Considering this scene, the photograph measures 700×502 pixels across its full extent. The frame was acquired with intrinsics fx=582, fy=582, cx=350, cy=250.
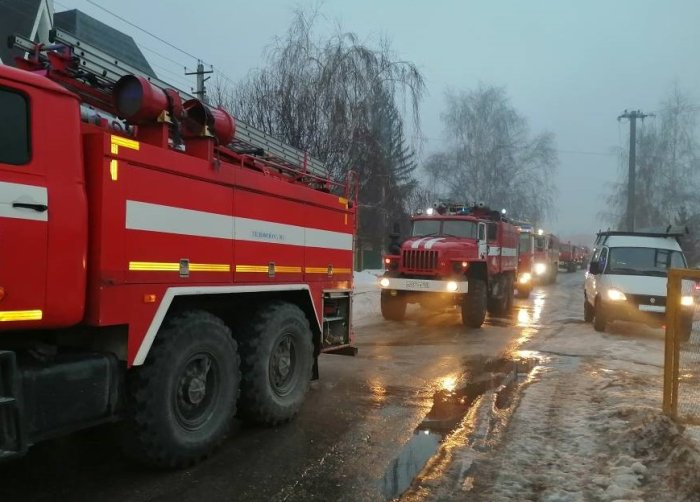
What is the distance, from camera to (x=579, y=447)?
4824mm

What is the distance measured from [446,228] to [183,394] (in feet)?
34.3

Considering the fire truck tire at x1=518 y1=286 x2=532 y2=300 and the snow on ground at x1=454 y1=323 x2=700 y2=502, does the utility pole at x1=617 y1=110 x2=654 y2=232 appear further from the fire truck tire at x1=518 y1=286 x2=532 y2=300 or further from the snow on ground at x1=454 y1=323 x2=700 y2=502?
the snow on ground at x1=454 y1=323 x2=700 y2=502

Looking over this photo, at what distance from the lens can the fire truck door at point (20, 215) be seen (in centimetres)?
319

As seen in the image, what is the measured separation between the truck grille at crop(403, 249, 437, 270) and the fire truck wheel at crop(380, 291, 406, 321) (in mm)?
791

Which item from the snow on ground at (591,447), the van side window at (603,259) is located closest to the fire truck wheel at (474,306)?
the van side window at (603,259)

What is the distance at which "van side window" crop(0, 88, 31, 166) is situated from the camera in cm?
330

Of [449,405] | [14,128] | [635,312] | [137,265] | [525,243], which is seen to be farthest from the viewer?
[525,243]

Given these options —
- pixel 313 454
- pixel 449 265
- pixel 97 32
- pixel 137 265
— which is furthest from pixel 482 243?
pixel 97 32

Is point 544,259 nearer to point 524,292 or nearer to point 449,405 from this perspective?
point 524,292

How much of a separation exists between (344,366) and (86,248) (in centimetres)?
512

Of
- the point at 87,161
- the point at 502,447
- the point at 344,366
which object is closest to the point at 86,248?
the point at 87,161

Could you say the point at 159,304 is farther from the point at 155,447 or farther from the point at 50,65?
the point at 50,65

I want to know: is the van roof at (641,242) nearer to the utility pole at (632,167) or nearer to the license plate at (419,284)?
the license plate at (419,284)

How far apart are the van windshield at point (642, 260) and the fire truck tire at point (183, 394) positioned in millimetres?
9971
